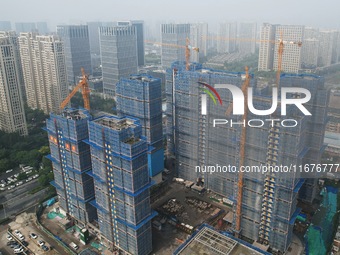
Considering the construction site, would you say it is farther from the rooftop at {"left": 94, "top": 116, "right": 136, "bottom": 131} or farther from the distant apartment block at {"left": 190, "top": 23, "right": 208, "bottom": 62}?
the distant apartment block at {"left": 190, "top": 23, "right": 208, "bottom": 62}

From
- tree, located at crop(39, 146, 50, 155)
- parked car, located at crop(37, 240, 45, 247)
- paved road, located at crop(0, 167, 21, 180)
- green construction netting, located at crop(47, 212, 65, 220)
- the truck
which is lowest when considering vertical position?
the truck

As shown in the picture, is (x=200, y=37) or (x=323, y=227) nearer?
(x=323, y=227)

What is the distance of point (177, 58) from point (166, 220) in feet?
162

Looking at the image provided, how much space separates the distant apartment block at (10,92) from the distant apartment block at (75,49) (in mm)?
29463

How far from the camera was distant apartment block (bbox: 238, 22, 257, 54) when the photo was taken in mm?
89625

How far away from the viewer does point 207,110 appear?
98.2ft

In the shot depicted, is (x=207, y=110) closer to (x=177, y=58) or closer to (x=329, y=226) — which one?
(x=329, y=226)

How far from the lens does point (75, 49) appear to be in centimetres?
7525

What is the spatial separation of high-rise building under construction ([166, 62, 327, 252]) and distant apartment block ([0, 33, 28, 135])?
22.6 metres

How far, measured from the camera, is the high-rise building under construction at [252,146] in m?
21.9

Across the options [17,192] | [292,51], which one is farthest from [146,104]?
[292,51]

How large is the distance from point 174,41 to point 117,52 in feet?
50.1

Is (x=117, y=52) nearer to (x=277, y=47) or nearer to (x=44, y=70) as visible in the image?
(x=44, y=70)

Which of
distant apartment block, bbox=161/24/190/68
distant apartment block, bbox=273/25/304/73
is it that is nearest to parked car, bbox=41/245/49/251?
distant apartment block, bbox=273/25/304/73
